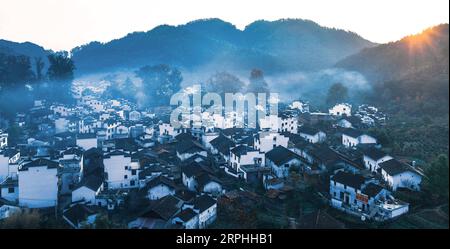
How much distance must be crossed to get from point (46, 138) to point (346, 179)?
1020cm

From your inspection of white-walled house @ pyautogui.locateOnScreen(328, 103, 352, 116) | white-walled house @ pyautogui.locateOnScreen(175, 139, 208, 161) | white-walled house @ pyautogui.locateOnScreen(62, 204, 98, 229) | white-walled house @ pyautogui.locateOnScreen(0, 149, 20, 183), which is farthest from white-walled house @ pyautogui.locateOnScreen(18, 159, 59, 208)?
white-walled house @ pyautogui.locateOnScreen(328, 103, 352, 116)

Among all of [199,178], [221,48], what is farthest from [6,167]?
[221,48]

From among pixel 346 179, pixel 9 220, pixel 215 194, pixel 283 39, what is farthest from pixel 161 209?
pixel 283 39

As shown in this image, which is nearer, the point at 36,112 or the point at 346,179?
the point at 346,179

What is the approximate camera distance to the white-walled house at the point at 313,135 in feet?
47.6

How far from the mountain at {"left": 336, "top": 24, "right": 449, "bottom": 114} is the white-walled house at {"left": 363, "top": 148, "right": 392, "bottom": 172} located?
2771 millimetres

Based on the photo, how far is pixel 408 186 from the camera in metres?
9.47

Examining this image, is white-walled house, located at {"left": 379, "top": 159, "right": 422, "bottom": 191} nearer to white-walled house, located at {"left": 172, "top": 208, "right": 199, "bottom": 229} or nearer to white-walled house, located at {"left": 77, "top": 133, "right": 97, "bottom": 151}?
white-walled house, located at {"left": 172, "top": 208, "right": 199, "bottom": 229}

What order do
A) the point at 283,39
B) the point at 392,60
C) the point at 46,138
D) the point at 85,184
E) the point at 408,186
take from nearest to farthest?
the point at 85,184, the point at 408,186, the point at 46,138, the point at 392,60, the point at 283,39

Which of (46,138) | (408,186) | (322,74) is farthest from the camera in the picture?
(322,74)

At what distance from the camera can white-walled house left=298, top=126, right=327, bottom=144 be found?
571 inches

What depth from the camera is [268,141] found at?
12.2m

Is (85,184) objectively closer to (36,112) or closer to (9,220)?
(9,220)

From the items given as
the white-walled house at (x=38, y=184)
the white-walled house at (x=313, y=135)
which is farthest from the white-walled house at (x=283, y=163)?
the white-walled house at (x=38, y=184)
